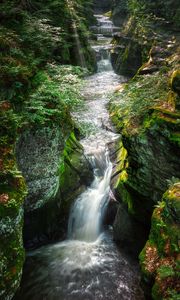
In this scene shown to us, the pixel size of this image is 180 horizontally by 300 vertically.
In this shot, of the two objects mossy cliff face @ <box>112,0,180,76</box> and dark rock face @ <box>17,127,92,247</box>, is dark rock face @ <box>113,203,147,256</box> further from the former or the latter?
mossy cliff face @ <box>112,0,180,76</box>

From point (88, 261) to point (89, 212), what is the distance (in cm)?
189

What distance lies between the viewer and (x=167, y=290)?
5113 millimetres

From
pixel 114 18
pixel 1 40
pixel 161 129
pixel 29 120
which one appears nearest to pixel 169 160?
pixel 161 129

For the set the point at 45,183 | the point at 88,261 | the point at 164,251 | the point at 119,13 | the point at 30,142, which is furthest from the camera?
the point at 119,13

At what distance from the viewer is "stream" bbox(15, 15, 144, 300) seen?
7.40 m

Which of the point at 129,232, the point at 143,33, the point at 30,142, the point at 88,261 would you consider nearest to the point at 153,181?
the point at 129,232

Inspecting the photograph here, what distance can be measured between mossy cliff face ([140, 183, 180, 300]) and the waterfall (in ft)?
12.6

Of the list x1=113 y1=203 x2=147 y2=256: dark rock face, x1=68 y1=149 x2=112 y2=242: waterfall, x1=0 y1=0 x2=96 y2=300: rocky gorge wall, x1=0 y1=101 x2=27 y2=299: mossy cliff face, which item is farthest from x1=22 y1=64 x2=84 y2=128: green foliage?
x1=113 y1=203 x2=147 y2=256: dark rock face

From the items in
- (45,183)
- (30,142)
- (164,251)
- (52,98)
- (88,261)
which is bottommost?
(88,261)

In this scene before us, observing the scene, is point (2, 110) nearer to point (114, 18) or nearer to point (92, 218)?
point (92, 218)

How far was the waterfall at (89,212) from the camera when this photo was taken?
9.81m

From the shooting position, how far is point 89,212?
1007 cm

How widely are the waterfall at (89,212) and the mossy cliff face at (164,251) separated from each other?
383cm

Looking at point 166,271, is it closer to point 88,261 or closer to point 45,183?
point 88,261
